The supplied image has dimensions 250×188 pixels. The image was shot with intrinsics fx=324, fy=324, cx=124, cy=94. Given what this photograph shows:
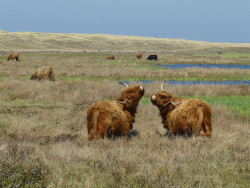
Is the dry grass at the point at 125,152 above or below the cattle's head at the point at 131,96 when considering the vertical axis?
below

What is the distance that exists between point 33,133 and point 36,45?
333ft

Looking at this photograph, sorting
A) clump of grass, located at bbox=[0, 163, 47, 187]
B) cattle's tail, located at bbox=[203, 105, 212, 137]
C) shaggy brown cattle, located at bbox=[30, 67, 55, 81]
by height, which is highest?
cattle's tail, located at bbox=[203, 105, 212, 137]

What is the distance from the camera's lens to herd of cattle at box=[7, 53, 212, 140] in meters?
7.32

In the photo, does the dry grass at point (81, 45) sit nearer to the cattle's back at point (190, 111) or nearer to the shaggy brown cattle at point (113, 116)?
the shaggy brown cattle at point (113, 116)

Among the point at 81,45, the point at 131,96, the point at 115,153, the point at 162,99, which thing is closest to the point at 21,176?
the point at 115,153

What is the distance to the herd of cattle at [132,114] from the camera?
24.0 ft

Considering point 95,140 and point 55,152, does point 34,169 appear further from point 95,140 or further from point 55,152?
point 95,140

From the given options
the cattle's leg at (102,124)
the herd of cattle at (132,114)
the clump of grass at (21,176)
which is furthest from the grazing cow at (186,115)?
the clump of grass at (21,176)

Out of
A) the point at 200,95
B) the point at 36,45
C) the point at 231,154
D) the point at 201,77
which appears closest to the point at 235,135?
the point at 231,154

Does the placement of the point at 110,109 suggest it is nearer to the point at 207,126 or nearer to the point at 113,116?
the point at 113,116

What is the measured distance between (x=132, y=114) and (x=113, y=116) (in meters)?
0.76

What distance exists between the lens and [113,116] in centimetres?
734

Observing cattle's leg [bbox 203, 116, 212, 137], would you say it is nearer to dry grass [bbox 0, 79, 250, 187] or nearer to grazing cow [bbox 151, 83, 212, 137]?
grazing cow [bbox 151, 83, 212, 137]

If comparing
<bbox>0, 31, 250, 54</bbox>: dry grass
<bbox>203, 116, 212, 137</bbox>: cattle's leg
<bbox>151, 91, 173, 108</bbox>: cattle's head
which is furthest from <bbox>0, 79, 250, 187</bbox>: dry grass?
<bbox>0, 31, 250, 54</bbox>: dry grass
